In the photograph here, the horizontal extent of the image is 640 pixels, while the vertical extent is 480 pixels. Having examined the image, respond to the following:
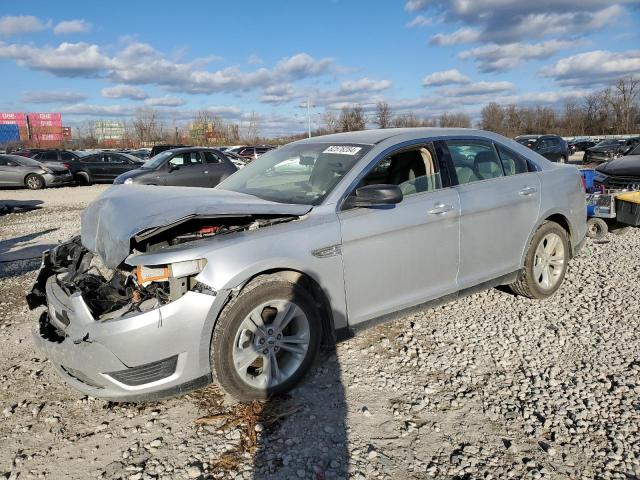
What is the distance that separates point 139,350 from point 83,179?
20.2 m

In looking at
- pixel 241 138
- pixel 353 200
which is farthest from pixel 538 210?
pixel 241 138

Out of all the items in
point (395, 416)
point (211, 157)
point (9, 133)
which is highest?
point (9, 133)

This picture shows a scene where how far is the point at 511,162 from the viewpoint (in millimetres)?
4402

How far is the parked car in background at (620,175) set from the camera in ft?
24.2

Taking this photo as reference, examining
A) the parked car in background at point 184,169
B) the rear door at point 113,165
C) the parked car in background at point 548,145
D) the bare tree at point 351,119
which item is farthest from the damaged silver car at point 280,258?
the bare tree at point 351,119

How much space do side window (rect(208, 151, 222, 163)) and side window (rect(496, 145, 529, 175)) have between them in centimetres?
1211

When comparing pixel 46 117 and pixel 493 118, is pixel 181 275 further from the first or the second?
pixel 46 117

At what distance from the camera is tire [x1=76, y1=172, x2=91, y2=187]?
66.1 ft

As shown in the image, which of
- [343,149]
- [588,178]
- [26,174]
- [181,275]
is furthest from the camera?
[26,174]

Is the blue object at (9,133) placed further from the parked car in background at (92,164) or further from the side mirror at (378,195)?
the side mirror at (378,195)

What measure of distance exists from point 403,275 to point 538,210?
1.72 metres

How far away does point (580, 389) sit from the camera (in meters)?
3.07

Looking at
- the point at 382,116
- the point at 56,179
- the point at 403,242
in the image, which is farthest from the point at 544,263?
the point at 382,116

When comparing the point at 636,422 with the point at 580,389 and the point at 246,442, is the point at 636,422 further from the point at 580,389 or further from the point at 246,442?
the point at 246,442
